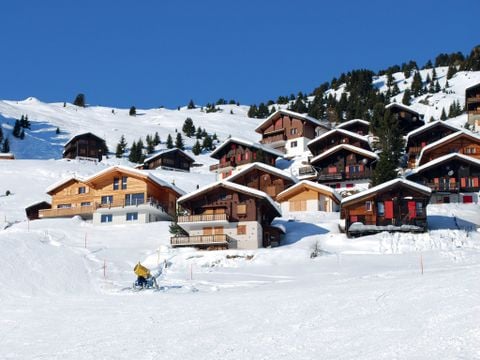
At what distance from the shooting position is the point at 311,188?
5725cm

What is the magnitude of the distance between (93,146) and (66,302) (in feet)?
274

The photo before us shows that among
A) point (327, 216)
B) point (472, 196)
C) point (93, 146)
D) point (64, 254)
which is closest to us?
point (64, 254)

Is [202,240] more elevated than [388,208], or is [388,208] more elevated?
[388,208]

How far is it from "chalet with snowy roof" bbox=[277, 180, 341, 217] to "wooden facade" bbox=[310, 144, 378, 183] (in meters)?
10.8

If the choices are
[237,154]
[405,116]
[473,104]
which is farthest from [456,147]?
[473,104]

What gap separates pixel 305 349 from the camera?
12.9 m

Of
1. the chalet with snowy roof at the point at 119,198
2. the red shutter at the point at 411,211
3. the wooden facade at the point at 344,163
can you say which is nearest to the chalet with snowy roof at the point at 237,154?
the wooden facade at the point at 344,163

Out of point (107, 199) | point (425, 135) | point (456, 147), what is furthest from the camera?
point (425, 135)

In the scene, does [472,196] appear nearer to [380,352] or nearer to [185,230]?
[185,230]

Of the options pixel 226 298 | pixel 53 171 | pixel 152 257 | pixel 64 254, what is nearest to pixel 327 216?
pixel 152 257

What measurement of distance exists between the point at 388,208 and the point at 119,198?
2305cm

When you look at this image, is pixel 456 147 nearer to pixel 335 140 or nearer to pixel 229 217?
pixel 335 140

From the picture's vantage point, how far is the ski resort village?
14.5 meters

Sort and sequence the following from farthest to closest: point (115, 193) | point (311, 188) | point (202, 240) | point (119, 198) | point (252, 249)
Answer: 1. point (311, 188)
2. point (115, 193)
3. point (119, 198)
4. point (202, 240)
5. point (252, 249)
